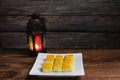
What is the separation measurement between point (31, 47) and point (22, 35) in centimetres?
28

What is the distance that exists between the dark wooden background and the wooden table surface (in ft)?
0.60

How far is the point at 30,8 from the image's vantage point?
1555mm

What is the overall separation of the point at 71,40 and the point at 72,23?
0.37ft

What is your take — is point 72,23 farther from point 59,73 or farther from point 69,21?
point 59,73

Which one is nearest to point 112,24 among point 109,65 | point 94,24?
point 94,24

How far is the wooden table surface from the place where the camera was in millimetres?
1068

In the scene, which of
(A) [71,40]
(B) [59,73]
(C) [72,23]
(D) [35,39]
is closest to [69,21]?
(C) [72,23]

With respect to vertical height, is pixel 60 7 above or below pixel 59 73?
above

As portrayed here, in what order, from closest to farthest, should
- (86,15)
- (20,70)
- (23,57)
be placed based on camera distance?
(20,70)
(23,57)
(86,15)

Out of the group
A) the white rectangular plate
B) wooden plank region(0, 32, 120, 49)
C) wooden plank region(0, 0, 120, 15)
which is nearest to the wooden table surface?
the white rectangular plate

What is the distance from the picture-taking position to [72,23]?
5.12 feet

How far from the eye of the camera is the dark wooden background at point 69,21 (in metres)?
1.54

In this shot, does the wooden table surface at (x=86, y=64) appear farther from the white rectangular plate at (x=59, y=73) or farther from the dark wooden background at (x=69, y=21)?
the dark wooden background at (x=69, y=21)

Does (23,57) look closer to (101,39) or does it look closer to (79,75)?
(79,75)
